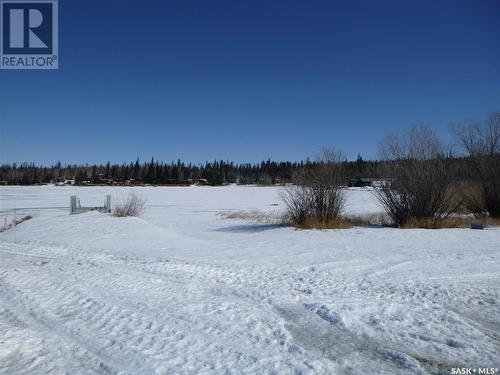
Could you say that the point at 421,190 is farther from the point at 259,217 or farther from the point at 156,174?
the point at 156,174

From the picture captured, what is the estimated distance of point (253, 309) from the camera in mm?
5754

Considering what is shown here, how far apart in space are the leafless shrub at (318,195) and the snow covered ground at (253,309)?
5707mm

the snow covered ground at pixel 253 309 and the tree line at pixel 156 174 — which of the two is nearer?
the snow covered ground at pixel 253 309

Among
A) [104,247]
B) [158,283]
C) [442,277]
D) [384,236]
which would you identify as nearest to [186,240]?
[104,247]

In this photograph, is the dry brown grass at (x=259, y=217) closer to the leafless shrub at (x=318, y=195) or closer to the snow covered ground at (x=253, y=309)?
the leafless shrub at (x=318, y=195)

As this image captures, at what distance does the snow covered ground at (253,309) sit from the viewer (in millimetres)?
4125

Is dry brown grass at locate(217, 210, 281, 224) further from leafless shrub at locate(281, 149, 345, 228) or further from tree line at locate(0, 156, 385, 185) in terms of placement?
tree line at locate(0, 156, 385, 185)

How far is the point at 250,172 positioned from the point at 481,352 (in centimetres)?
16765

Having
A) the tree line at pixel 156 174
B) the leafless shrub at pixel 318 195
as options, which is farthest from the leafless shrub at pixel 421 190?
the tree line at pixel 156 174

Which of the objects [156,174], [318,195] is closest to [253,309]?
[318,195]

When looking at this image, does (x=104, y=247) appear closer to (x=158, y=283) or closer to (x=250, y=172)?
(x=158, y=283)

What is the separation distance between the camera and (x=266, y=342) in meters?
4.58

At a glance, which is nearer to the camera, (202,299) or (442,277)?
(202,299)

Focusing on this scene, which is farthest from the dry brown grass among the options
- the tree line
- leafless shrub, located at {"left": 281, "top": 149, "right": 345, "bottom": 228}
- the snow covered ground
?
the tree line
